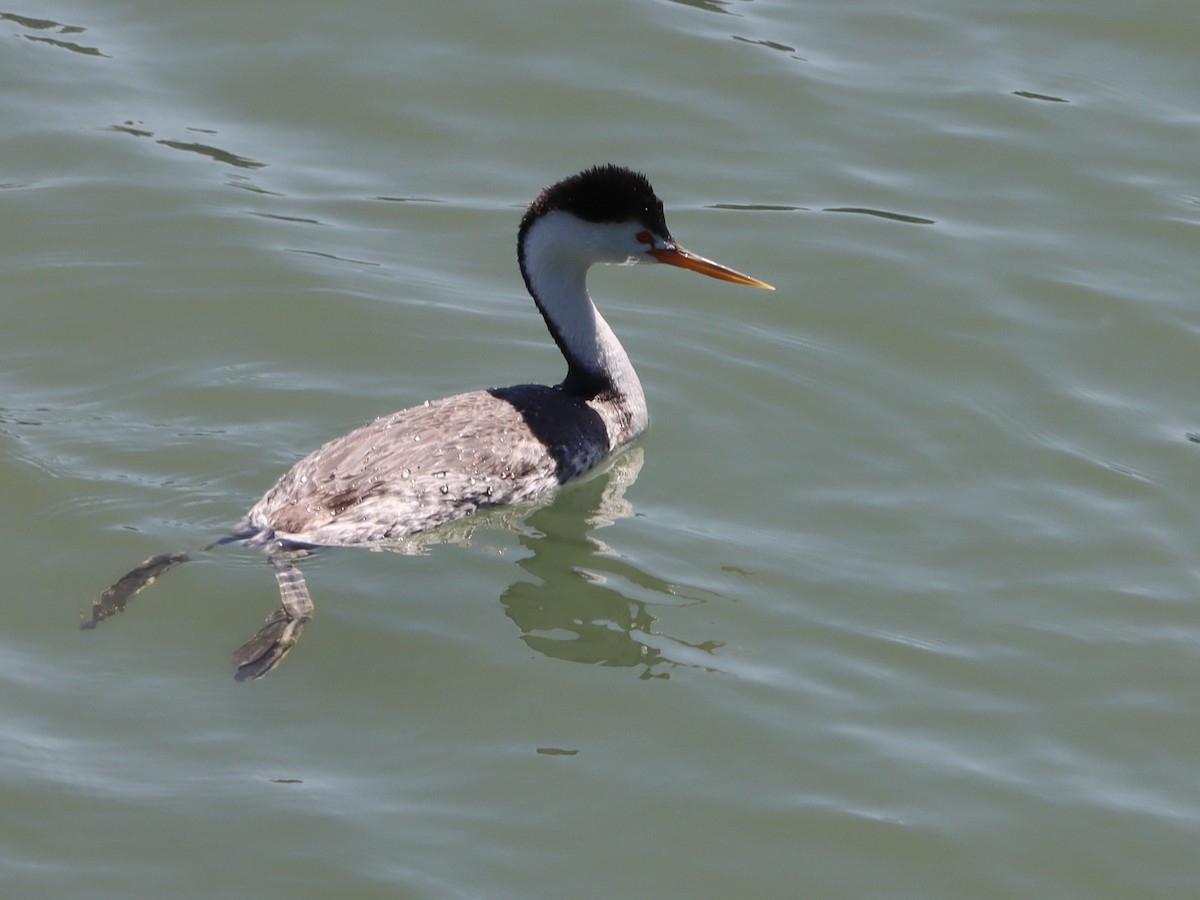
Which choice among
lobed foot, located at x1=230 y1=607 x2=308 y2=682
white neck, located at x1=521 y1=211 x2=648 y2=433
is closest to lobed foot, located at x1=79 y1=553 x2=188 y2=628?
lobed foot, located at x1=230 y1=607 x2=308 y2=682

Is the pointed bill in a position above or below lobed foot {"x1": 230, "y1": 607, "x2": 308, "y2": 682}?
above

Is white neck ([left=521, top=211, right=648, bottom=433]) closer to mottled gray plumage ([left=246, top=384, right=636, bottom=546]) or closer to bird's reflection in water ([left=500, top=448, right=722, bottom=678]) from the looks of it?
mottled gray plumage ([left=246, top=384, right=636, bottom=546])

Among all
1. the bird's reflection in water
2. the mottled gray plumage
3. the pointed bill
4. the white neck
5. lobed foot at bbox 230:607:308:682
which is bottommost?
lobed foot at bbox 230:607:308:682

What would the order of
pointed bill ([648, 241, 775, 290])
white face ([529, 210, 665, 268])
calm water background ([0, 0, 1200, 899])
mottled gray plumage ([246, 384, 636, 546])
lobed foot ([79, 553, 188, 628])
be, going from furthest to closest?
1. pointed bill ([648, 241, 775, 290])
2. white face ([529, 210, 665, 268])
3. mottled gray plumage ([246, 384, 636, 546])
4. lobed foot ([79, 553, 188, 628])
5. calm water background ([0, 0, 1200, 899])

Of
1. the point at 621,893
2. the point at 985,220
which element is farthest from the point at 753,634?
the point at 985,220

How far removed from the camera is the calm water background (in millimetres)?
6812

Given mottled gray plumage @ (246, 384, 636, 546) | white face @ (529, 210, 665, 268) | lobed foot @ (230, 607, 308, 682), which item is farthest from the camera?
white face @ (529, 210, 665, 268)

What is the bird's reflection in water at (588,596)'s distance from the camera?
7.88 metres

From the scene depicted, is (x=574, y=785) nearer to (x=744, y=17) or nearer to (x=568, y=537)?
(x=568, y=537)

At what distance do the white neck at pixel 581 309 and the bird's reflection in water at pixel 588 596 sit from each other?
2.07ft

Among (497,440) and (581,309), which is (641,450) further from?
(497,440)

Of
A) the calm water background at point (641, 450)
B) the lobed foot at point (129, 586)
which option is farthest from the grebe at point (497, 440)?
the calm water background at point (641, 450)

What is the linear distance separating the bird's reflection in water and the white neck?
632 millimetres

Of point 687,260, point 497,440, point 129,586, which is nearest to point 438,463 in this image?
point 497,440
